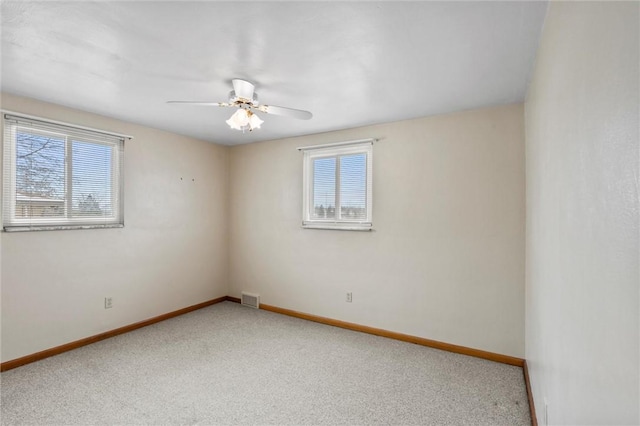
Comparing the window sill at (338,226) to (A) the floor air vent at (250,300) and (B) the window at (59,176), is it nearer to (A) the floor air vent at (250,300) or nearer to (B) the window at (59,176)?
(A) the floor air vent at (250,300)

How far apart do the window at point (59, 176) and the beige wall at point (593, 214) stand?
3.89m

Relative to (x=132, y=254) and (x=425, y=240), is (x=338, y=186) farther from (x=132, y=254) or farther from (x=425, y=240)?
(x=132, y=254)

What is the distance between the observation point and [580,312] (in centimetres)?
95

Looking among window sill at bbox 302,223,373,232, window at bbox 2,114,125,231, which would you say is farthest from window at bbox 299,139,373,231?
window at bbox 2,114,125,231

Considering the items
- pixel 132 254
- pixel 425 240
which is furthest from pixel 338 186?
pixel 132 254

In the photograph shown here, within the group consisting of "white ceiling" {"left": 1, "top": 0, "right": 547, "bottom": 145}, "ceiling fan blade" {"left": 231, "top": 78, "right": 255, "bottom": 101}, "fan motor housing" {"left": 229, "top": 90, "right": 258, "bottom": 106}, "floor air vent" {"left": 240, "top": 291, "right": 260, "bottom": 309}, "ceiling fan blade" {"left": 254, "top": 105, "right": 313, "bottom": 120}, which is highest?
"white ceiling" {"left": 1, "top": 0, "right": 547, "bottom": 145}

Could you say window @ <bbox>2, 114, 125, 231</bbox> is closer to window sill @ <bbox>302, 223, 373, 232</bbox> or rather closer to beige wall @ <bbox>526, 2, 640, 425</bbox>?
window sill @ <bbox>302, 223, 373, 232</bbox>

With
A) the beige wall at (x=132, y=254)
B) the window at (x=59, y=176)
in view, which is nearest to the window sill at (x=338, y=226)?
the beige wall at (x=132, y=254)

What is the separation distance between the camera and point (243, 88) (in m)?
2.37

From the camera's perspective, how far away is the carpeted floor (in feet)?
7.02

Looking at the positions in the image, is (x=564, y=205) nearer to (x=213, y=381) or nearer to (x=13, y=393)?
(x=213, y=381)

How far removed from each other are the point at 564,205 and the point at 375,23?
49.4 inches

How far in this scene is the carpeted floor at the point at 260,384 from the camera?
2.14 meters

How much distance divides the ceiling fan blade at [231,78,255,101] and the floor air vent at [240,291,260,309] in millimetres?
2971
